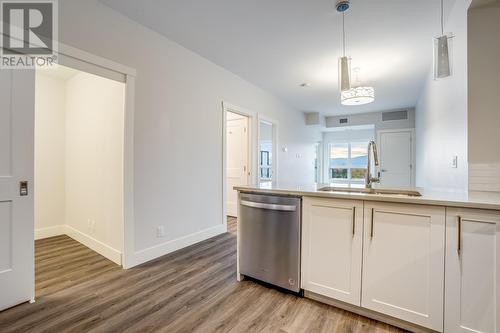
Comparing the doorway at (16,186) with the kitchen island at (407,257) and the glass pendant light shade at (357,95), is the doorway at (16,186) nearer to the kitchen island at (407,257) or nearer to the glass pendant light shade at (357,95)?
the kitchen island at (407,257)

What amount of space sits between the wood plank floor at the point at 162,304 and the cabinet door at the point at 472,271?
1.44 feet

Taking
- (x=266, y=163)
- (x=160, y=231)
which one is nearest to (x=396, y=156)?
(x=266, y=163)

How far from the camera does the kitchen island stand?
1.33 m

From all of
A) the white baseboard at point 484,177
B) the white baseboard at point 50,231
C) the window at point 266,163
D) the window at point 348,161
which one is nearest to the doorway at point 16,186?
the white baseboard at point 50,231

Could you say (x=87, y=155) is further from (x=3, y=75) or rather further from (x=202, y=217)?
(x=202, y=217)

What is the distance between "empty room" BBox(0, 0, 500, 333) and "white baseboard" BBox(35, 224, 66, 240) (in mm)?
18

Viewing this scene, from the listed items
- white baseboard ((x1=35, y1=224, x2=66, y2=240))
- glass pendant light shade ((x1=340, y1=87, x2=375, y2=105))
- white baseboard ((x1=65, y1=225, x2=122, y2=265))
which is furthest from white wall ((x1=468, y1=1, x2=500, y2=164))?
white baseboard ((x1=35, y1=224, x2=66, y2=240))

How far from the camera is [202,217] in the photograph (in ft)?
11.3

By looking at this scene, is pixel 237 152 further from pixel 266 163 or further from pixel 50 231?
pixel 50 231

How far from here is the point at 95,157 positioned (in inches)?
117

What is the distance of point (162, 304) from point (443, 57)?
2912mm

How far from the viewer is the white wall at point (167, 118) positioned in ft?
7.59

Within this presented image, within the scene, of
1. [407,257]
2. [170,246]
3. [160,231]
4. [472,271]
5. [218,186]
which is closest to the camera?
[472,271]

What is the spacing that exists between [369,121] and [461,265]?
20.9 ft
